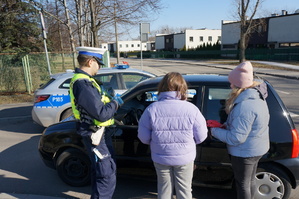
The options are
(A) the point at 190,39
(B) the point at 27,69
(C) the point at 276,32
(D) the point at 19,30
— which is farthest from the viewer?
(A) the point at 190,39

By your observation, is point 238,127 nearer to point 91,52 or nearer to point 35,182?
point 91,52

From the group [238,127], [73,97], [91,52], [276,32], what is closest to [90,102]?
[73,97]

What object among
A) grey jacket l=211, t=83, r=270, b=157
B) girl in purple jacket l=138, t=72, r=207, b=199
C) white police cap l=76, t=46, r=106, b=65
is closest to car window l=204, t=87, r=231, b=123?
grey jacket l=211, t=83, r=270, b=157

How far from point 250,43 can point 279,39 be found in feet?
19.7

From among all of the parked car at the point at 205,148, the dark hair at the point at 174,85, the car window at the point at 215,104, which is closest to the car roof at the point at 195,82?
the parked car at the point at 205,148

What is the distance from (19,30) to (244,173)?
76.4 ft

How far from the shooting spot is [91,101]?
232cm

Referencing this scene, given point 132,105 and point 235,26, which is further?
point 235,26

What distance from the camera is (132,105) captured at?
3445 millimetres

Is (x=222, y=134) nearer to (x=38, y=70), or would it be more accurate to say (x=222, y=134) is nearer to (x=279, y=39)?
(x=38, y=70)

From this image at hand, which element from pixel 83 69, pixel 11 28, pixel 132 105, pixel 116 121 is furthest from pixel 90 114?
pixel 11 28

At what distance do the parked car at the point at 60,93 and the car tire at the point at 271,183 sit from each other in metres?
3.82

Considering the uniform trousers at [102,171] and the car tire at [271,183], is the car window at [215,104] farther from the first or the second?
→ the uniform trousers at [102,171]

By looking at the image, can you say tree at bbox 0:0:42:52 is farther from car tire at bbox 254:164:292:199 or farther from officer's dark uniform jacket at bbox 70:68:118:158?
car tire at bbox 254:164:292:199
